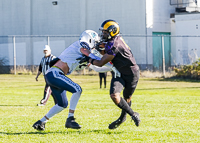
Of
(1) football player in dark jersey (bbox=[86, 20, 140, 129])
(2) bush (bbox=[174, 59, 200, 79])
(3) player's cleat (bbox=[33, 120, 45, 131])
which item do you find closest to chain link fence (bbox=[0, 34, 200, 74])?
(2) bush (bbox=[174, 59, 200, 79])

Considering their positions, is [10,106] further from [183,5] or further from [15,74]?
[183,5]

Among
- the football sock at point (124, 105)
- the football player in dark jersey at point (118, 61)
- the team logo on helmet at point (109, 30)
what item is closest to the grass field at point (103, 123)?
the football sock at point (124, 105)

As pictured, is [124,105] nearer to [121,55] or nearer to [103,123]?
[121,55]

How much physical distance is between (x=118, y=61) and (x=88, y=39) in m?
0.66

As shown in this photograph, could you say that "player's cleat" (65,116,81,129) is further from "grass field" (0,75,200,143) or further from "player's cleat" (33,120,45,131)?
"player's cleat" (33,120,45,131)

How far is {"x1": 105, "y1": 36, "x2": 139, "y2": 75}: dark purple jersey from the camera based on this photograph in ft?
26.2

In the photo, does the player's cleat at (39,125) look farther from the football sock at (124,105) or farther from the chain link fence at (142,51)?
the chain link fence at (142,51)

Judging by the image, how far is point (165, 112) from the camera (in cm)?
1173

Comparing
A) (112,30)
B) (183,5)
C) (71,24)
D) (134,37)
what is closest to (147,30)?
(134,37)

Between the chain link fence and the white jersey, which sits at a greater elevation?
the white jersey

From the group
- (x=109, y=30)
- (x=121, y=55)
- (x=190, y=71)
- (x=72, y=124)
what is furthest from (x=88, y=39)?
(x=190, y=71)

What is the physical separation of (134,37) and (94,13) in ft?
13.6

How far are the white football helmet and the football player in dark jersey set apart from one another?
133 mm

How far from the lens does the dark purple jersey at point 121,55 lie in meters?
8.00
